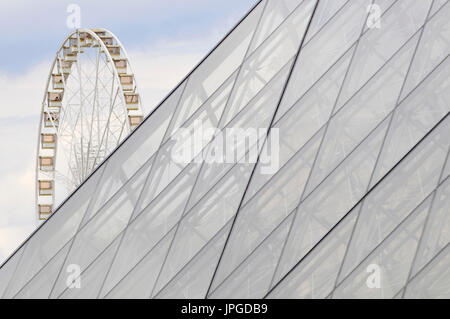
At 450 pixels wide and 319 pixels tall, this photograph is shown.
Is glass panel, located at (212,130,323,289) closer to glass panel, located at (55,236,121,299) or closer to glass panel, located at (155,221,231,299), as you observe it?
glass panel, located at (155,221,231,299)

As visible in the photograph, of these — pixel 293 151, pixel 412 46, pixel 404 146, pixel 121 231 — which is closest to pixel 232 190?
pixel 293 151

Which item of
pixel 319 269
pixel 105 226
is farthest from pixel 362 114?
pixel 105 226

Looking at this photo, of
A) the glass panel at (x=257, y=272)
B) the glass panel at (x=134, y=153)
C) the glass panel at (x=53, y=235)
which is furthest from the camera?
the glass panel at (x=134, y=153)

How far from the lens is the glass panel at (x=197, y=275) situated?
8.91 meters

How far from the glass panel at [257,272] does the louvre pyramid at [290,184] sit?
0.6 inches

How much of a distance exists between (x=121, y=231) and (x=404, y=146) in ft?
12.4

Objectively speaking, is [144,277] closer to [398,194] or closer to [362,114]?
[398,194]

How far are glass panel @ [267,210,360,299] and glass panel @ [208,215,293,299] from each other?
0.23 meters

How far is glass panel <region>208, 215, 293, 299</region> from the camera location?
8.52 metres

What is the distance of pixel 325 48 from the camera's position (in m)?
10.9

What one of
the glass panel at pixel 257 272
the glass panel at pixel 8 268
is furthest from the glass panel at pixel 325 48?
the glass panel at pixel 8 268

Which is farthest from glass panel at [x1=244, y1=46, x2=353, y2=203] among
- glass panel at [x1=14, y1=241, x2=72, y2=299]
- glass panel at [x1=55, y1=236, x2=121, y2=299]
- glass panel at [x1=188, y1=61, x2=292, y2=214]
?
glass panel at [x1=14, y1=241, x2=72, y2=299]

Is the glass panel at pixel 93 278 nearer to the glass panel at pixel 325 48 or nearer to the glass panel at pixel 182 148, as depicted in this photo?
the glass panel at pixel 182 148
